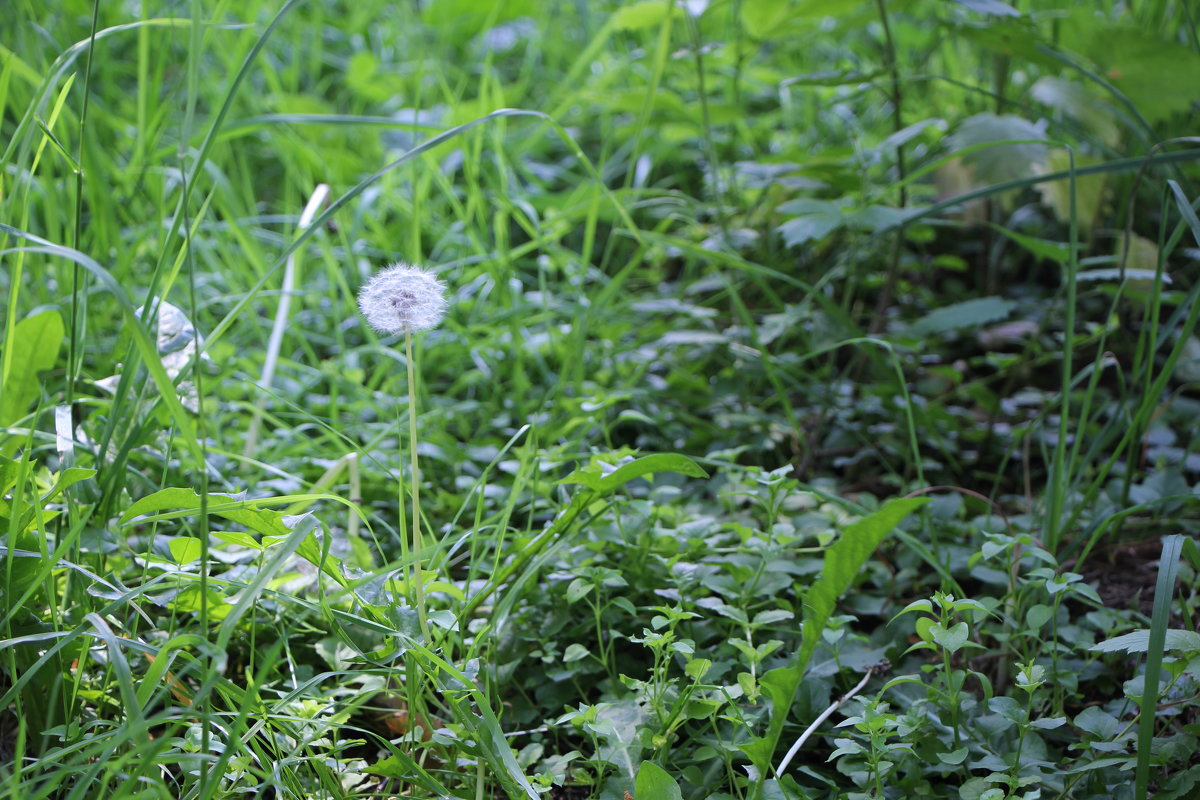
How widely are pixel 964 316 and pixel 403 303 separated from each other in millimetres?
989

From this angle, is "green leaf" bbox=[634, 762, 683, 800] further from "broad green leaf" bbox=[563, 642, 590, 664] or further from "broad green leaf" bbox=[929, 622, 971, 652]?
"broad green leaf" bbox=[929, 622, 971, 652]

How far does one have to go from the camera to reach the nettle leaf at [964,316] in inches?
57.1

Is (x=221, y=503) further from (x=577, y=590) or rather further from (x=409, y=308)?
(x=577, y=590)

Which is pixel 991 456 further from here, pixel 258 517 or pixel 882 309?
pixel 258 517

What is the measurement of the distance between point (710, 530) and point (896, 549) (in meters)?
0.31

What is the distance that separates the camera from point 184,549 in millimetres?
940

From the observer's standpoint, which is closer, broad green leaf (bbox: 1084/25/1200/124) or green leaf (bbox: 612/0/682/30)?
broad green leaf (bbox: 1084/25/1200/124)

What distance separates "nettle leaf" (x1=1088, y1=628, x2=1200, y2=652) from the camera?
825 mm

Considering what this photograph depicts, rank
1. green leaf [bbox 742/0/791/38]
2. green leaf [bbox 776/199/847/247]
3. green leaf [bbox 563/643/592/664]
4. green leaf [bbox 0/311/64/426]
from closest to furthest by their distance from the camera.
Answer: green leaf [bbox 563/643/592/664] < green leaf [bbox 0/311/64/426] < green leaf [bbox 776/199/847/247] < green leaf [bbox 742/0/791/38]

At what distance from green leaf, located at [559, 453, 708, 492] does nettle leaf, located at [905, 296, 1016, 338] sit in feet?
2.41

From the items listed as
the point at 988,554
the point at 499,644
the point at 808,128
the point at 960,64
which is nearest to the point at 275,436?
the point at 499,644

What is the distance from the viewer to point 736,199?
2.08 m

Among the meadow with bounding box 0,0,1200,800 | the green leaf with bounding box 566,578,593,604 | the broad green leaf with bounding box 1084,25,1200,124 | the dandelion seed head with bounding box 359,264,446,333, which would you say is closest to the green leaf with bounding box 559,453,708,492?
the meadow with bounding box 0,0,1200,800

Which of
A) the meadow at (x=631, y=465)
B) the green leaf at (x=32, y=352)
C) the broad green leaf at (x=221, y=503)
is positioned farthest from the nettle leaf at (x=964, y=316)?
the green leaf at (x=32, y=352)
